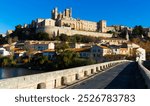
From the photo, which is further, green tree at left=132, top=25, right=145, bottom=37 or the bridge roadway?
green tree at left=132, top=25, right=145, bottom=37

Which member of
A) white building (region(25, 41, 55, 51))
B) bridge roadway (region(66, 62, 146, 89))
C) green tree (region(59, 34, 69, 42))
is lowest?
bridge roadway (region(66, 62, 146, 89))

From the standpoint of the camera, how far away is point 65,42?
52719 mm

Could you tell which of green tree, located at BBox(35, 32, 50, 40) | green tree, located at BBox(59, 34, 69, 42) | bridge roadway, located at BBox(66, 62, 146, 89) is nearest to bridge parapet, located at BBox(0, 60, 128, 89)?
bridge roadway, located at BBox(66, 62, 146, 89)

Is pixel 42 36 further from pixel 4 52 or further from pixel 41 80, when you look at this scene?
pixel 41 80

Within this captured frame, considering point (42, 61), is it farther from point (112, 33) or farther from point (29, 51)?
point (112, 33)

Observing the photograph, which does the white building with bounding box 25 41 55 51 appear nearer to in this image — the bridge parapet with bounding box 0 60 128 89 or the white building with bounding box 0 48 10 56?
the white building with bounding box 0 48 10 56

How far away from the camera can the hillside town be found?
43781mm

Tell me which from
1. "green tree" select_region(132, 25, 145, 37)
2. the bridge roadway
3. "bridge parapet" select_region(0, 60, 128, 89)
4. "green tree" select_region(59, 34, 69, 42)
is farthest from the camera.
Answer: "green tree" select_region(132, 25, 145, 37)

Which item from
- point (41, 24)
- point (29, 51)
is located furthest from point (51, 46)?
point (41, 24)

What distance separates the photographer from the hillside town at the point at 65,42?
4378cm

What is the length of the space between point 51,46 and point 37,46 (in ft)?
16.9

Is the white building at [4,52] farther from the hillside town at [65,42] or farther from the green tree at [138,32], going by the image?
the green tree at [138,32]

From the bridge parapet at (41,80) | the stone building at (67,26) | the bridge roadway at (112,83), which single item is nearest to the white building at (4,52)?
the stone building at (67,26)

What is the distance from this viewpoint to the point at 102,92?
3830mm
